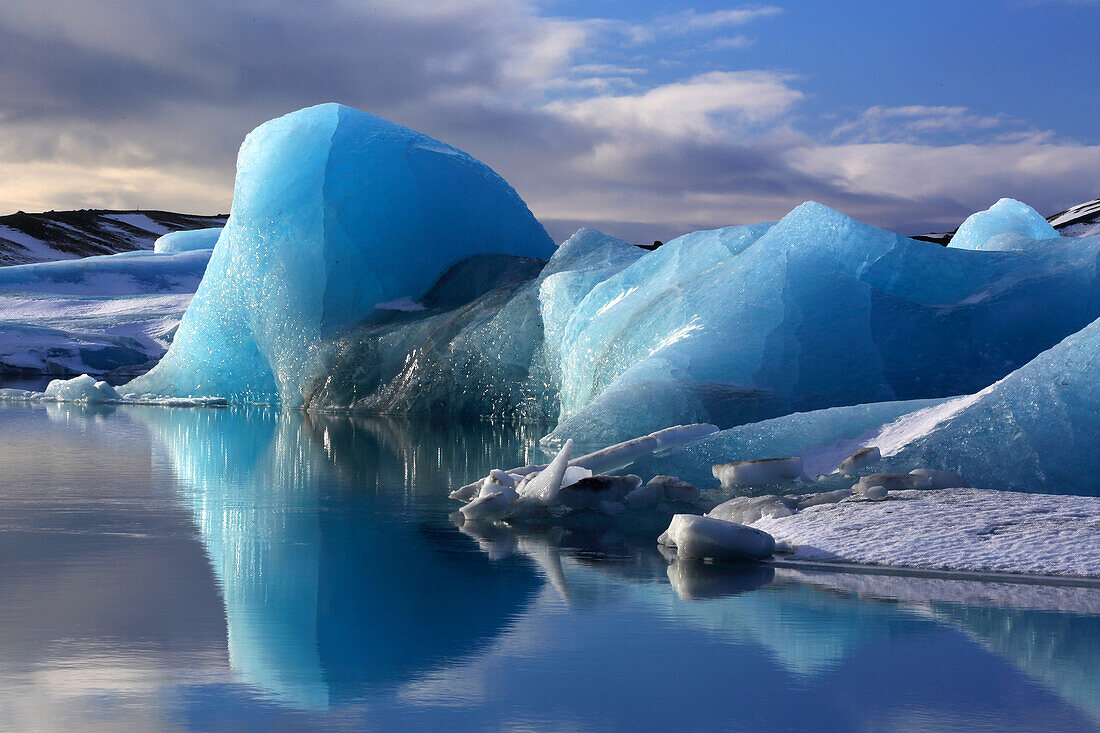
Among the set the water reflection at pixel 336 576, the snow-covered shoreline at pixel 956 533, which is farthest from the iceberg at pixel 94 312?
the snow-covered shoreline at pixel 956 533

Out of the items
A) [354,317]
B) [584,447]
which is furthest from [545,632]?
[354,317]

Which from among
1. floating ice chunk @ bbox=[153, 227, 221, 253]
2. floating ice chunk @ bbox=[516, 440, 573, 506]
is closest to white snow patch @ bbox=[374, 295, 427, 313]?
floating ice chunk @ bbox=[516, 440, 573, 506]

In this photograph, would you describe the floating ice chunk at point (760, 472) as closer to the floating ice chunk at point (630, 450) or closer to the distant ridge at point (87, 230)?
the floating ice chunk at point (630, 450)

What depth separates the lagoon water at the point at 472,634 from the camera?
2.39 m

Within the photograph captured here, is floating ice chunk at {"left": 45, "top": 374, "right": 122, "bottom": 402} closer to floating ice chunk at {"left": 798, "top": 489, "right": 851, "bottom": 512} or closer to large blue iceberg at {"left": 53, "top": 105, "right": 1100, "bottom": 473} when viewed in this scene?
large blue iceberg at {"left": 53, "top": 105, "right": 1100, "bottom": 473}

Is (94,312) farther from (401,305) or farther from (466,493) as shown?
(466,493)

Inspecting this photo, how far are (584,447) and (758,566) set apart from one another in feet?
13.5

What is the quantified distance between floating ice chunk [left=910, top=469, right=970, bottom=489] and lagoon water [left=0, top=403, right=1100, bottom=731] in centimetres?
166

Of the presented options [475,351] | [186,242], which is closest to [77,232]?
[186,242]

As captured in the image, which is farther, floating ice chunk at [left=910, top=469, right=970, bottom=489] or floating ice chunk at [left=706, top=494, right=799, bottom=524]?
floating ice chunk at [left=910, top=469, right=970, bottom=489]

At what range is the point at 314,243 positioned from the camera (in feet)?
49.0

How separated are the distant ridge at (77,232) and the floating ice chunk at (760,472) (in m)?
45.1

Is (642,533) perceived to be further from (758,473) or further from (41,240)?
(41,240)

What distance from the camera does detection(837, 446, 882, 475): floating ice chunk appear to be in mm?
6000
